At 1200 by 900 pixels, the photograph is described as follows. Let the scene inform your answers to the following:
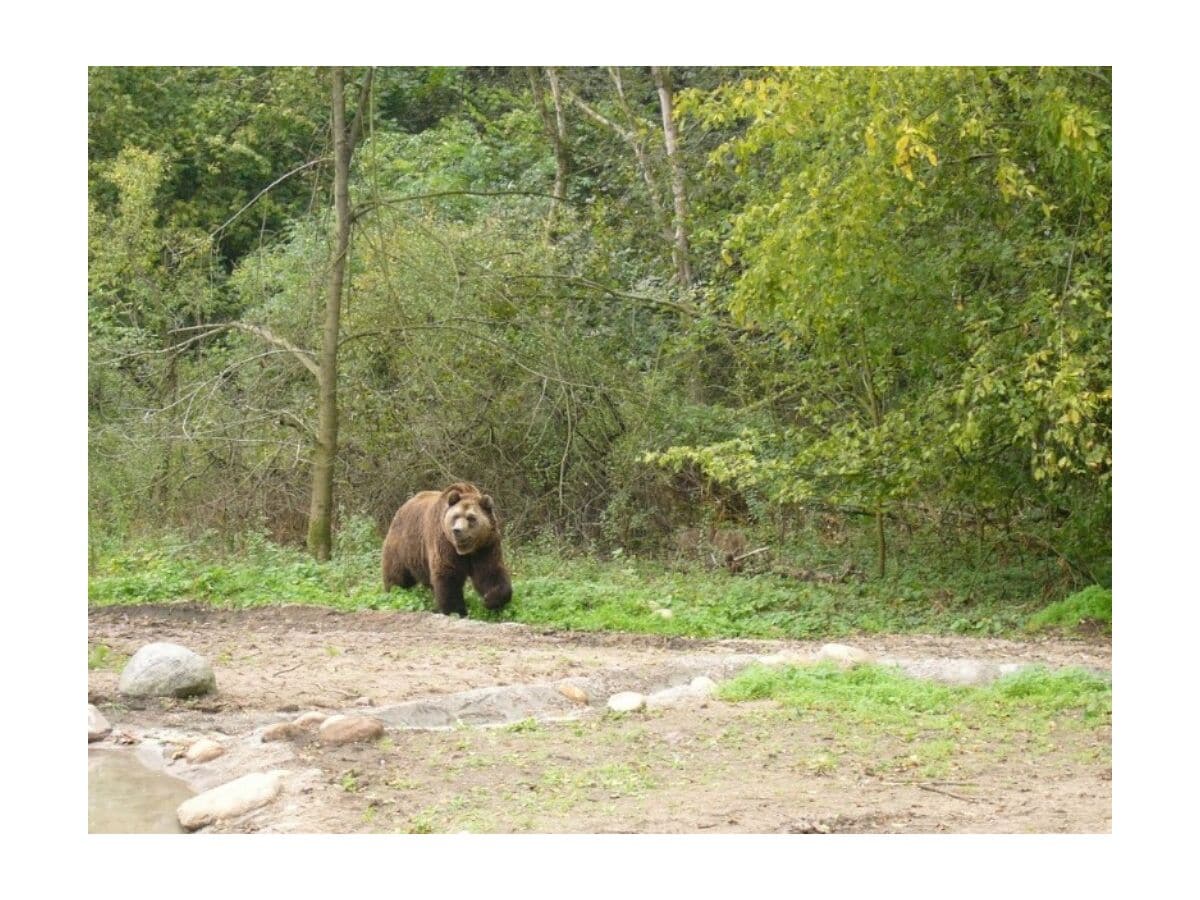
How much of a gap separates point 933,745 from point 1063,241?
14.3 feet

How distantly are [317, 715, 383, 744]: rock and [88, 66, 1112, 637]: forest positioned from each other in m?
3.73

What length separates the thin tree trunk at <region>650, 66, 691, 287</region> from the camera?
14422 mm

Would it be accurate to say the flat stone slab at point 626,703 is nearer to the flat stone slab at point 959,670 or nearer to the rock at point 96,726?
the flat stone slab at point 959,670

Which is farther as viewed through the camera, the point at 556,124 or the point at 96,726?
the point at 556,124

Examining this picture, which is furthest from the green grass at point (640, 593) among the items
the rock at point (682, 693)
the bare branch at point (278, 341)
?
the rock at point (682, 693)

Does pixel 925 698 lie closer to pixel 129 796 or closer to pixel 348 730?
pixel 348 730

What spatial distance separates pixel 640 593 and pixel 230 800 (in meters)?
5.48

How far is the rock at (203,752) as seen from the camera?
6.23m

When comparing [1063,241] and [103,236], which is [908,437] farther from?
[103,236]

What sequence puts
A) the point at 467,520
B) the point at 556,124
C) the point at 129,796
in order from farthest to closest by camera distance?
the point at 556,124 < the point at 467,520 < the point at 129,796

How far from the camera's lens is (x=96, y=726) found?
21.7ft

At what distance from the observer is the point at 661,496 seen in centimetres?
1387

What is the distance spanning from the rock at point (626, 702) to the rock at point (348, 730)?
1302 mm

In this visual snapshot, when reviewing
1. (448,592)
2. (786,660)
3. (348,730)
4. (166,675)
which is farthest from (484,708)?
(448,592)
